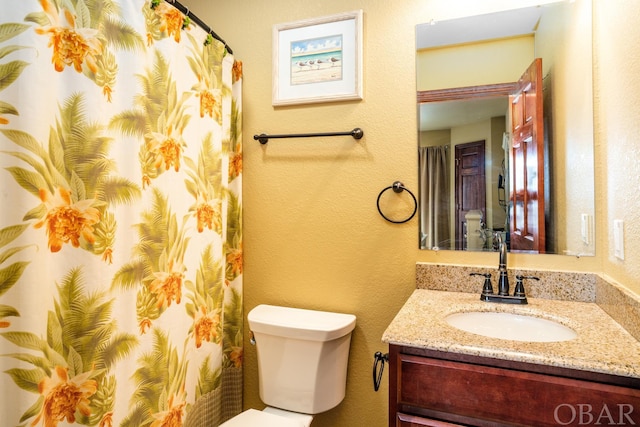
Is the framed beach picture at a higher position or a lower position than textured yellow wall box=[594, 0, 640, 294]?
higher

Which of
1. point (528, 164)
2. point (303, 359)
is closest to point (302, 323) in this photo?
point (303, 359)

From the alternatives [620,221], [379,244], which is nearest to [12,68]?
[379,244]

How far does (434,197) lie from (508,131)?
38 centimetres

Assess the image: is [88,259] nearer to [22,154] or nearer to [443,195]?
[22,154]

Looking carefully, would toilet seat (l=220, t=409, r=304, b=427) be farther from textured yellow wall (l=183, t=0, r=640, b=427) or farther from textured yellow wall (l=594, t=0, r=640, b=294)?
textured yellow wall (l=594, t=0, r=640, b=294)

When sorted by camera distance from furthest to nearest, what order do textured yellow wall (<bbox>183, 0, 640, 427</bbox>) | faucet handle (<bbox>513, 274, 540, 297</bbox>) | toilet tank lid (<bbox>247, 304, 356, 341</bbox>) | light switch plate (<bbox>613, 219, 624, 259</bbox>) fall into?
1. textured yellow wall (<bbox>183, 0, 640, 427</bbox>)
2. toilet tank lid (<bbox>247, 304, 356, 341</bbox>)
3. faucet handle (<bbox>513, 274, 540, 297</bbox>)
4. light switch plate (<bbox>613, 219, 624, 259</bbox>)

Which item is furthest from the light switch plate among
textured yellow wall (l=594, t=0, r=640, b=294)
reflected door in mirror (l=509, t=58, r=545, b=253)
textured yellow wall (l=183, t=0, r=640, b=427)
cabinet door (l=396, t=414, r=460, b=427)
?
cabinet door (l=396, t=414, r=460, b=427)

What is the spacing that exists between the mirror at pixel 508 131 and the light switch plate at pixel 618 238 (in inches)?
5.7

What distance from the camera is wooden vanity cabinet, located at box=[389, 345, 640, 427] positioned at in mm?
853

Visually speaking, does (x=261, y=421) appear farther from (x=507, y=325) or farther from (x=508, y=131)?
(x=508, y=131)

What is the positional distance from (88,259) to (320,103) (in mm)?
1132

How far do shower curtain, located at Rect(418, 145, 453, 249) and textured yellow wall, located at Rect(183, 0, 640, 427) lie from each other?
0.04 metres

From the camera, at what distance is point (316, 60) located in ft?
5.52

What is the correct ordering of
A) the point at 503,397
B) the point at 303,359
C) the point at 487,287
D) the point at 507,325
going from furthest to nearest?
the point at 303,359
the point at 487,287
the point at 507,325
the point at 503,397
